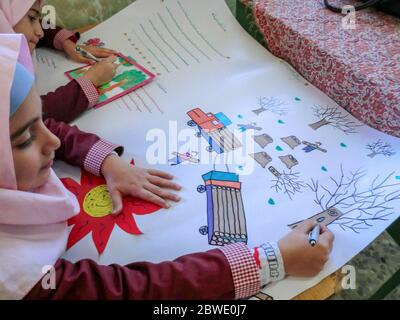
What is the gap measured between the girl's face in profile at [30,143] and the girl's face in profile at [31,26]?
0.33 metres

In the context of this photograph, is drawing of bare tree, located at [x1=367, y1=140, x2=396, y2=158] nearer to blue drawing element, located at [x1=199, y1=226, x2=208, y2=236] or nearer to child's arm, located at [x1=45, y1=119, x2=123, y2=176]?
blue drawing element, located at [x1=199, y1=226, x2=208, y2=236]

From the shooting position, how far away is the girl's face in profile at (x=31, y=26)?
67cm

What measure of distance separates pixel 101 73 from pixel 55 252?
0.45m

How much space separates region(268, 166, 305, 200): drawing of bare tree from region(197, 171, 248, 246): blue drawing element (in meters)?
0.06

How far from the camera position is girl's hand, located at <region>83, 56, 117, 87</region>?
2.54 feet

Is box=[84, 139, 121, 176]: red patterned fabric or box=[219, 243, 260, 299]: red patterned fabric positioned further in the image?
box=[84, 139, 121, 176]: red patterned fabric

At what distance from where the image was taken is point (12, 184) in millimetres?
397

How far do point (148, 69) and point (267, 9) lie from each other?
0.94 ft

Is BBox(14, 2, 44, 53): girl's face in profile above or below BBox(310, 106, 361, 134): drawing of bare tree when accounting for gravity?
above

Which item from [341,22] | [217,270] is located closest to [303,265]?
Answer: [217,270]

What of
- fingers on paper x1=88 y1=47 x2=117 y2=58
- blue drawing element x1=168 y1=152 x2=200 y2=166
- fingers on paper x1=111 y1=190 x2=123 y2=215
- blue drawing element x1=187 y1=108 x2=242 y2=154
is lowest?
fingers on paper x1=111 y1=190 x2=123 y2=215

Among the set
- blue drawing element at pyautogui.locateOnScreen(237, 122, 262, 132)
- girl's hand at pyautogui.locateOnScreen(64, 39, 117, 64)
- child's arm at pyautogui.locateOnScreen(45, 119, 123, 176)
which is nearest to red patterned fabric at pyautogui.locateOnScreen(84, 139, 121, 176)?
child's arm at pyautogui.locateOnScreen(45, 119, 123, 176)

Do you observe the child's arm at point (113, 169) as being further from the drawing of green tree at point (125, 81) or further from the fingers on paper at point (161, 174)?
the drawing of green tree at point (125, 81)
